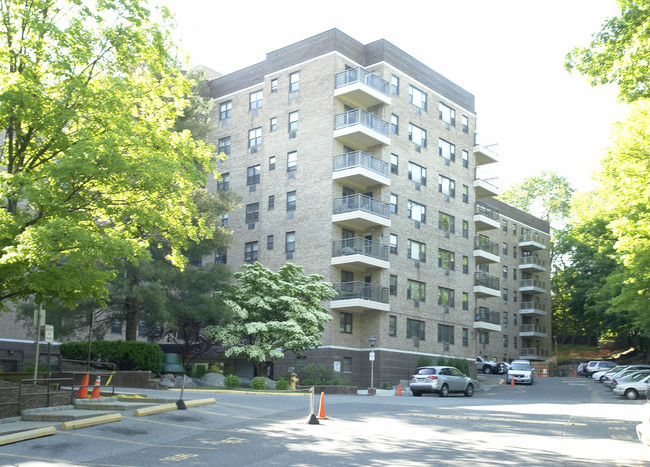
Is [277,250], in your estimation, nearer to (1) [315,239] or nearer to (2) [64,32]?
(1) [315,239]

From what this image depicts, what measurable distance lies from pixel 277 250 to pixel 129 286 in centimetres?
1511

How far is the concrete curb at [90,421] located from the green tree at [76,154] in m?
3.74

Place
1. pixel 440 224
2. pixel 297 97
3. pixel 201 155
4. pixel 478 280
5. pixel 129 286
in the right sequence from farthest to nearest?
pixel 478 280
pixel 440 224
pixel 297 97
pixel 129 286
pixel 201 155

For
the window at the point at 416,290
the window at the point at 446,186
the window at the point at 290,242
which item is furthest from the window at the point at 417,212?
the window at the point at 290,242

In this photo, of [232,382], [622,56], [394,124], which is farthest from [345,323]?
[622,56]

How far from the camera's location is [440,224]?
1994 inches

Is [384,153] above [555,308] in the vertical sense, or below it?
above

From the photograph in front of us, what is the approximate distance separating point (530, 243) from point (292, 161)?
41186 mm

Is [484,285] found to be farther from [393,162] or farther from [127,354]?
[127,354]

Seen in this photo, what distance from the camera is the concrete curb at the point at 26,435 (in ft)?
44.8

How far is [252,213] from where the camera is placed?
48375 mm

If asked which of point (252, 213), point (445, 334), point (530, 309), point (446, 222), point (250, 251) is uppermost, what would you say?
point (446, 222)

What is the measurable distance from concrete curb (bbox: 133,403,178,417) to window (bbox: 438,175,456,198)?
35.5 meters

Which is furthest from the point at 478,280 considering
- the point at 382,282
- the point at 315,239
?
the point at 315,239
